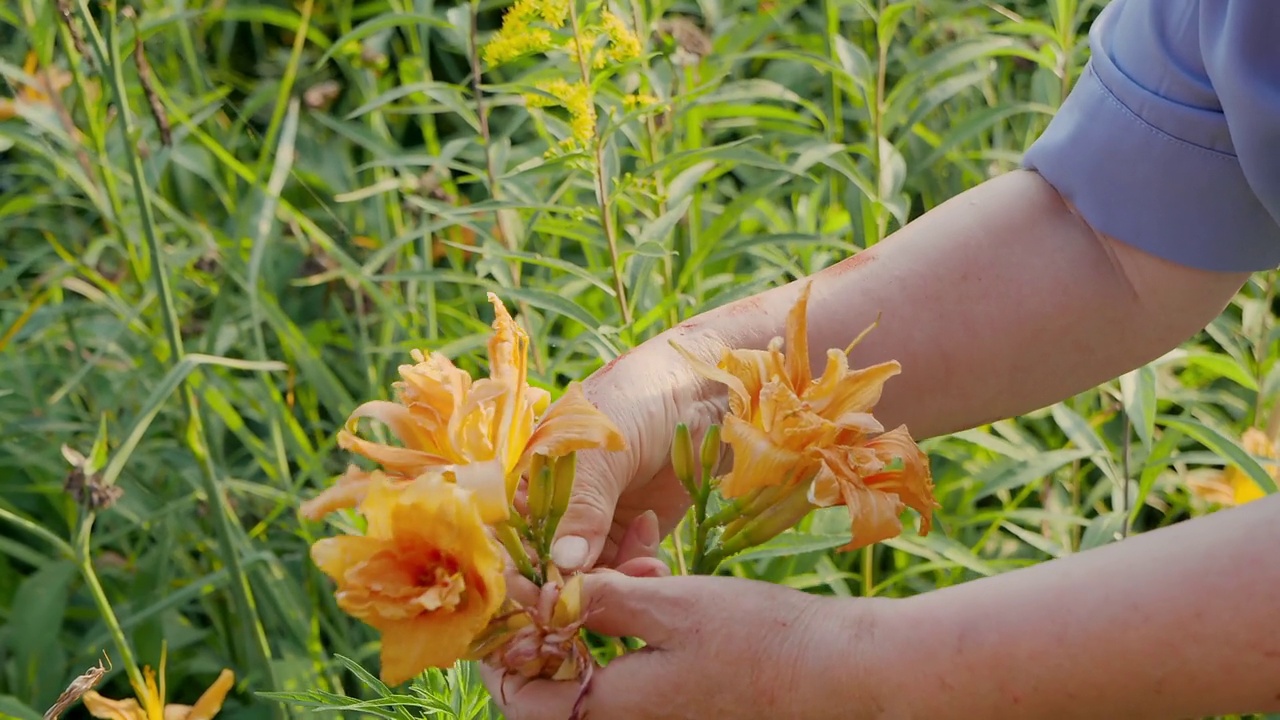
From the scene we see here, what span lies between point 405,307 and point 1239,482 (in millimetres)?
1110

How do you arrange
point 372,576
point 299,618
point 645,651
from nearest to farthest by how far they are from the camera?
point 372,576 < point 645,651 < point 299,618

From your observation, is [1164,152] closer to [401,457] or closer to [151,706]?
[401,457]

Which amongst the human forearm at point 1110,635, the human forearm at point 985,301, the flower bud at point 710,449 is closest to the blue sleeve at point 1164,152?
the human forearm at point 985,301

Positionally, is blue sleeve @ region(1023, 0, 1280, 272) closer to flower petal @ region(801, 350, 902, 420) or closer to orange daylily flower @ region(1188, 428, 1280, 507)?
flower petal @ region(801, 350, 902, 420)

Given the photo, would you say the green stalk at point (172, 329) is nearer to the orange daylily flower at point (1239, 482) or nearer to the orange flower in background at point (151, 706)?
the orange flower in background at point (151, 706)

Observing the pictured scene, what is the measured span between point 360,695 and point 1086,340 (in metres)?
1.08

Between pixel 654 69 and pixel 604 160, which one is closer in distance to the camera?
pixel 604 160

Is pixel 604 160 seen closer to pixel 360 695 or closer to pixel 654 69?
pixel 654 69

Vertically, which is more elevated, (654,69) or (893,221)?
(654,69)

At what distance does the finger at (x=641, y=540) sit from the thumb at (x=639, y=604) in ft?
0.64

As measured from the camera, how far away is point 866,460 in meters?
0.87

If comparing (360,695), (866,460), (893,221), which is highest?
(866,460)

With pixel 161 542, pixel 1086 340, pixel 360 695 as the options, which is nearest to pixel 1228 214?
pixel 1086 340

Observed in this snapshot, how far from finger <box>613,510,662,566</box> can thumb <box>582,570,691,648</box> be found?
0.19 metres
